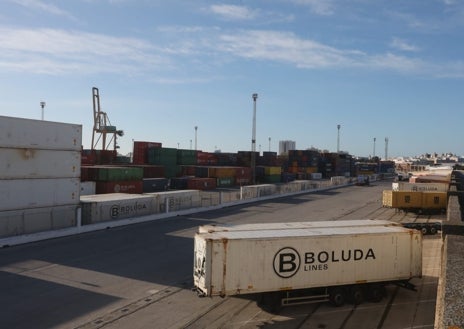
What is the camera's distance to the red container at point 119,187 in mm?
50656

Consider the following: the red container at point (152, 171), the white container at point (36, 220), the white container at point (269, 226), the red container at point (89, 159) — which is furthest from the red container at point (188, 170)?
the white container at point (269, 226)

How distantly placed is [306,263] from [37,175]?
2419 centimetres

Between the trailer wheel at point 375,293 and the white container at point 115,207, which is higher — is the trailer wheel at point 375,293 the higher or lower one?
the lower one

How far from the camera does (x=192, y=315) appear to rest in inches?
687

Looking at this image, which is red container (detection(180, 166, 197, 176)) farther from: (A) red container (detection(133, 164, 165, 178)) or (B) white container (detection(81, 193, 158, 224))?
(B) white container (detection(81, 193, 158, 224))

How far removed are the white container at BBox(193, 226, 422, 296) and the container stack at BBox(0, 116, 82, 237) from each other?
19.0m

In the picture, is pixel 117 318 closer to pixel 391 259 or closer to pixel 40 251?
pixel 391 259

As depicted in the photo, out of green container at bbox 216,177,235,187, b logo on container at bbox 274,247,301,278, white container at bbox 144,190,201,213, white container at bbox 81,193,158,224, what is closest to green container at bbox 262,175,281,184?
green container at bbox 216,177,235,187

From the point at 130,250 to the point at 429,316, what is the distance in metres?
18.1

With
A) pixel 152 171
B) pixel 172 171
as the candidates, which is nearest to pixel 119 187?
pixel 152 171

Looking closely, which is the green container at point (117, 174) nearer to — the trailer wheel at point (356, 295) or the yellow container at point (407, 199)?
the yellow container at point (407, 199)

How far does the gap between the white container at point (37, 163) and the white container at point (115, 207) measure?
9.84 ft

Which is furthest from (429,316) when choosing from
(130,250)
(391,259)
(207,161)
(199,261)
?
(207,161)

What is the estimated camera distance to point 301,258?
17703 millimetres
